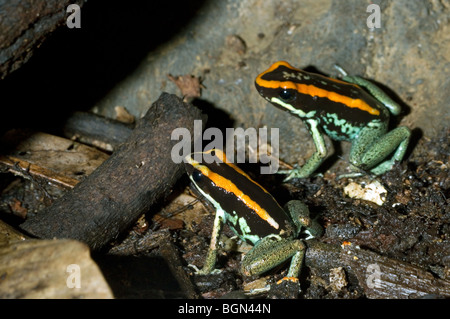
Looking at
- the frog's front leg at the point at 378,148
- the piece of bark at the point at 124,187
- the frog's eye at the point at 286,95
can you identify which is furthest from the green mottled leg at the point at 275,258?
the frog's eye at the point at 286,95

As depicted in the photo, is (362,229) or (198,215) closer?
(362,229)

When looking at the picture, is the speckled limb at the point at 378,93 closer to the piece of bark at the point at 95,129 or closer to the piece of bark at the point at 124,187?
the piece of bark at the point at 124,187

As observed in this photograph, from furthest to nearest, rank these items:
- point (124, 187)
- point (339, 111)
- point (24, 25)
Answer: point (339, 111) → point (124, 187) → point (24, 25)

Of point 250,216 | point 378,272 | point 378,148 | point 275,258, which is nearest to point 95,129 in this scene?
point 250,216

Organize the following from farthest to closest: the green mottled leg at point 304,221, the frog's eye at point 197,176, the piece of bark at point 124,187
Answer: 1. the frog's eye at point 197,176
2. the green mottled leg at point 304,221
3. the piece of bark at point 124,187

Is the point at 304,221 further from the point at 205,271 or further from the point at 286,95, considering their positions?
the point at 286,95
